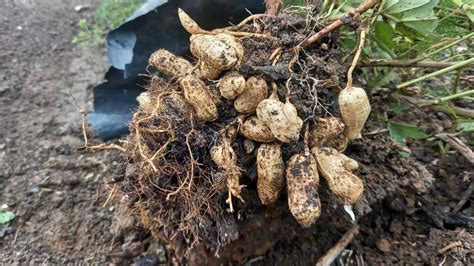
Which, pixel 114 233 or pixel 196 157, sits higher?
pixel 196 157

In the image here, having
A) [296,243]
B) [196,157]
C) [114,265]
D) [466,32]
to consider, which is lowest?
[114,265]

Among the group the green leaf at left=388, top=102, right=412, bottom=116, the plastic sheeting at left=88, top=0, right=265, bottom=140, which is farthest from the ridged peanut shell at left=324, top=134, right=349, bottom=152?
the plastic sheeting at left=88, top=0, right=265, bottom=140

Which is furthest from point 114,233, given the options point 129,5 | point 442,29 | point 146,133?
point 129,5

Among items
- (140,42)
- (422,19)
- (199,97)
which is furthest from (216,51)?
(140,42)

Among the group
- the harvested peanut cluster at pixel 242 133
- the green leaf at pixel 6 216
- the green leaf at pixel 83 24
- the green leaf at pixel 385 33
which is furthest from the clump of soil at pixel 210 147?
the green leaf at pixel 83 24

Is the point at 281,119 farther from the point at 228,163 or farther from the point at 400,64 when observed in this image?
the point at 400,64

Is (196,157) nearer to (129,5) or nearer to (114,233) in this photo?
(114,233)
